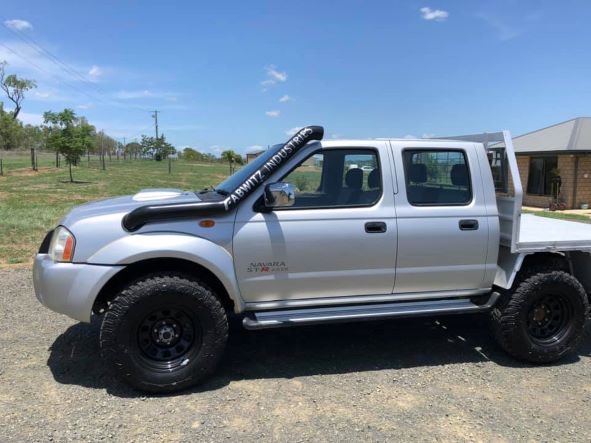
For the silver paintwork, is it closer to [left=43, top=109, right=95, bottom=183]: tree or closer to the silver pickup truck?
the silver pickup truck

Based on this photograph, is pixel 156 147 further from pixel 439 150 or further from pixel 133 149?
pixel 439 150

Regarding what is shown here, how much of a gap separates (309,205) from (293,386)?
146cm

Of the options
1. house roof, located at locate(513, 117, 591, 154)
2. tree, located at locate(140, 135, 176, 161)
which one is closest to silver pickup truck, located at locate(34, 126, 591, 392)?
house roof, located at locate(513, 117, 591, 154)

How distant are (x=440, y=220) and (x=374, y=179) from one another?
2.18 ft

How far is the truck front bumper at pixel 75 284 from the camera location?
3682 mm

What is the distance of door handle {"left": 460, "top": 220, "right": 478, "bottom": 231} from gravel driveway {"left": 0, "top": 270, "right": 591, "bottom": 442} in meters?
1.23

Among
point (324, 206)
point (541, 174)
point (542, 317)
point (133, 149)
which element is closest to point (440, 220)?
point (324, 206)

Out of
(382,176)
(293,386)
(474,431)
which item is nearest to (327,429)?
(293,386)

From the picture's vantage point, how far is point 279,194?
3.74 metres

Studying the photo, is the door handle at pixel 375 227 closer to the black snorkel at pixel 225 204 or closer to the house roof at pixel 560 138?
the black snorkel at pixel 225 204

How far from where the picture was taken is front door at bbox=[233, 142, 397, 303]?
3943 millimetres

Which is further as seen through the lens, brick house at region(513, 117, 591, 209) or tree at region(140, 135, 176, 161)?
tree at region(140, 135, 176, 161)

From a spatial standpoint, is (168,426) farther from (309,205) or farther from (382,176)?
(382,176)

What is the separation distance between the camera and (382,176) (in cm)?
426
